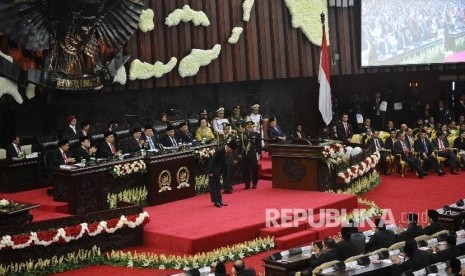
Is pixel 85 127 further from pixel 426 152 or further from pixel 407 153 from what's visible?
pixel 426 152

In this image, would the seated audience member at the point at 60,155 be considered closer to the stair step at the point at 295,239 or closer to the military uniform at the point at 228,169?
the military uniform at the point at 228,169

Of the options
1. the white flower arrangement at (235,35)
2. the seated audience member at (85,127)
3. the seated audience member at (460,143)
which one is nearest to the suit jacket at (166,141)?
the seated audience member at (85,127)

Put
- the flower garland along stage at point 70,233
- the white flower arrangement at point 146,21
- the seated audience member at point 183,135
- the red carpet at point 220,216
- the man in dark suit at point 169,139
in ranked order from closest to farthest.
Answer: the flower garland along stage at point 70,233 → the red carpet at point 220,216 → the man in dark suit at point 169,139 → the seated audience member at point 183,135 → the white flower arrangement at point 146,21

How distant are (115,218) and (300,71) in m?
9.57

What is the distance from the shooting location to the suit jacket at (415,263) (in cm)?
841

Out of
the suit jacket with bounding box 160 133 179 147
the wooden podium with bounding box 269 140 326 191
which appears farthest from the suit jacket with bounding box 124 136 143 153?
the wooden podium with bounding box 269 140 326 191

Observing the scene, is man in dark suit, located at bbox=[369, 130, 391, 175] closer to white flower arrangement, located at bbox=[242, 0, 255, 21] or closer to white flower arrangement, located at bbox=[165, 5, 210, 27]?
white flower arrangement, located at bbox=[242, 0, 255, 21]

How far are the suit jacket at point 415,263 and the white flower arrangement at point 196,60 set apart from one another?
9.57 metres

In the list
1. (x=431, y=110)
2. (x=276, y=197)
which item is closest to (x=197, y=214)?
(x=276, y=197)

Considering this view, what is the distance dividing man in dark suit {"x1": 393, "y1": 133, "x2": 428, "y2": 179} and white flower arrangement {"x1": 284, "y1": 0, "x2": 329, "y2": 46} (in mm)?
3585

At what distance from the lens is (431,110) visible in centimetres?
2350

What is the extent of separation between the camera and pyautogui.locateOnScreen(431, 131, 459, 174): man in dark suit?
59.3ft

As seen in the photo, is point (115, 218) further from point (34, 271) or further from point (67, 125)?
point (67, 125)

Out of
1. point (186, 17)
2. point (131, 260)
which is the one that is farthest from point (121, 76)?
point (131, 260)
